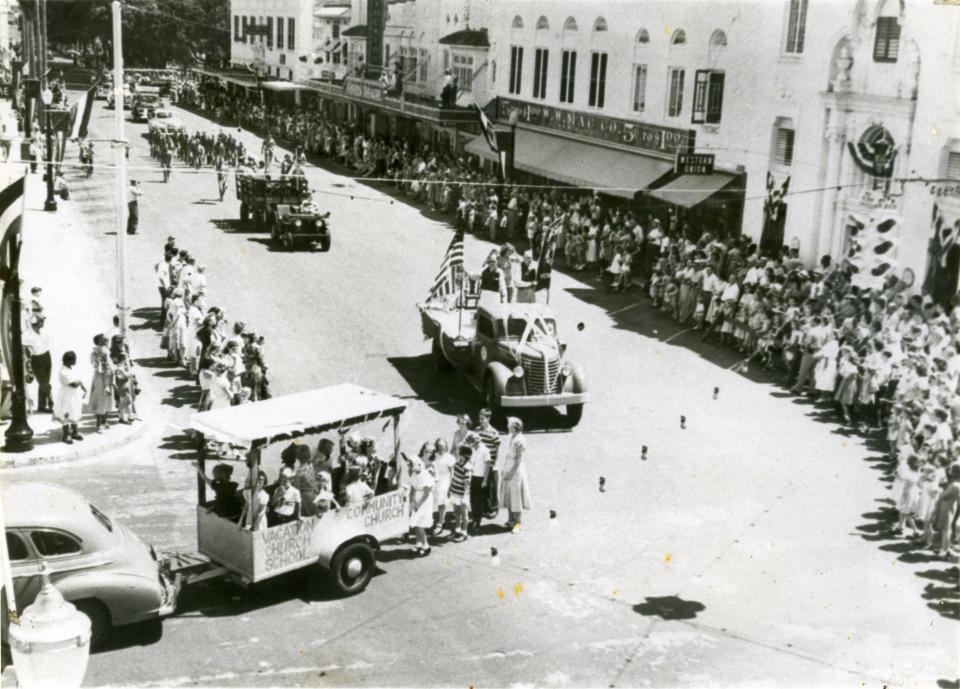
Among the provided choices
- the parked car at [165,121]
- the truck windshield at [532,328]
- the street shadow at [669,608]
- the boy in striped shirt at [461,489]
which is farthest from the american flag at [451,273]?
the parked car at [165,121]

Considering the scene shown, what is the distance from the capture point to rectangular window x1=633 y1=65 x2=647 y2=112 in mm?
31344

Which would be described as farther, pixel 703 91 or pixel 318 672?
pixel 703 91

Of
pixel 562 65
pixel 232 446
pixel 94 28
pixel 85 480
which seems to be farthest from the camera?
pixel 94 28

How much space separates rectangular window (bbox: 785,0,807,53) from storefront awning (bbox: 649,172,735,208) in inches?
145

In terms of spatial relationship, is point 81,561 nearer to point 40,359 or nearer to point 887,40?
point 40,359

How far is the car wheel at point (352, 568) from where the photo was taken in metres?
11.9

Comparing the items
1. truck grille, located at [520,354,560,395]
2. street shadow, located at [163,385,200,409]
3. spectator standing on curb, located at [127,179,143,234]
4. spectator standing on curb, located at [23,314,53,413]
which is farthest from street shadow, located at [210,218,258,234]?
truck grille, located at [520,354,560,395]

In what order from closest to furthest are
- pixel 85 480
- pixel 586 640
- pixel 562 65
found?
pixel 586 640, pixel 85 480, pixel 562 65

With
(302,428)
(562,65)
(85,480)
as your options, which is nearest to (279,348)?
(85,480)

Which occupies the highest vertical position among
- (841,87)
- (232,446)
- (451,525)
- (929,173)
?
(841,87)

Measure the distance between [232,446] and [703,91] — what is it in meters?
20.3

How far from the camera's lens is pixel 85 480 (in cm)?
1505

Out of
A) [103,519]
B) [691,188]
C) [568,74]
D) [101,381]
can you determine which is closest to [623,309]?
[691,188]

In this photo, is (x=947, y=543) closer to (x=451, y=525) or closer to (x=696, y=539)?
(x=696, y=539)
